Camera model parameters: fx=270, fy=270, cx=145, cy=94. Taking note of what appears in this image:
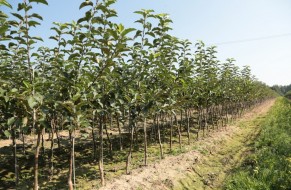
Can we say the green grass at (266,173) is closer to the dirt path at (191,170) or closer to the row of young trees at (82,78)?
the dirt path at (191,170)

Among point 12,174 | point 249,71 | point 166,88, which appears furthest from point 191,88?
point 249,71

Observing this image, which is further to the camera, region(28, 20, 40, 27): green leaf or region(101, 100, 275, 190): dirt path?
region(101, 100, 275, 190): dirt path

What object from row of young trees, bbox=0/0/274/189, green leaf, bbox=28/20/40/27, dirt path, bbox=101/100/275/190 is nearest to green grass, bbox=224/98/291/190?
dirt path, bbox=101/100/275/190

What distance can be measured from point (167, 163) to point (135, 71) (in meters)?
5.25

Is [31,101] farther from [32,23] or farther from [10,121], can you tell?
[32,23]

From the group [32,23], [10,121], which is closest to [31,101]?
[10,121]

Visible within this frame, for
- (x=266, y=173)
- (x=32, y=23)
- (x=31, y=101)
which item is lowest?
(x=266, y=173)

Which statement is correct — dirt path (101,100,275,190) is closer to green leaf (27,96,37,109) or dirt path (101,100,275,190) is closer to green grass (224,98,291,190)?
green grass (224,98,291,190)

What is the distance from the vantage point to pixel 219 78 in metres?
22.5

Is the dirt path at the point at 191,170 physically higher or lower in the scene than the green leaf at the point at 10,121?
lower

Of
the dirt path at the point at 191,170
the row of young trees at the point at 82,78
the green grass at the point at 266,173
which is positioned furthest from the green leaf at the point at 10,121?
the green grass at the point at 266,173

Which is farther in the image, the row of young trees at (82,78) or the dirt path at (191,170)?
the dirt path at (191,170)

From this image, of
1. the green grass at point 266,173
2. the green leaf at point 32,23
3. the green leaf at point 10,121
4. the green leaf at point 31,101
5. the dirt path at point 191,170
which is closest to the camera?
the green leaf at point 31,101

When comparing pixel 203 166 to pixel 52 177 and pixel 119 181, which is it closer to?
pixel 119 181
